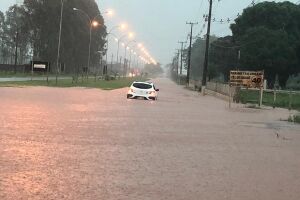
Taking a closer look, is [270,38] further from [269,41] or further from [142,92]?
[142,92]

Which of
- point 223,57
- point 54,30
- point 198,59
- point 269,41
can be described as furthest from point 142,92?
point 198,59

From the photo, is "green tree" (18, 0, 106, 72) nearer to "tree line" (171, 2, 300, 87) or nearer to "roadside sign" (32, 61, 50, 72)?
"tree line" (171, 2, 300, 87)

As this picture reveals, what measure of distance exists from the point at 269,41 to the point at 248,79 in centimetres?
3886

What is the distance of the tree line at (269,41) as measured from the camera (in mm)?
84688

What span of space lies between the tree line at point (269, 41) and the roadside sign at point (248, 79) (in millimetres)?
36215

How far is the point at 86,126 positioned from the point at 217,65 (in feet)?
298

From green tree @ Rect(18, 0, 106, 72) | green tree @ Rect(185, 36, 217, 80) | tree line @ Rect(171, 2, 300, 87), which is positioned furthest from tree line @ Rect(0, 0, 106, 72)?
green tree @ Rect(185, 36, 217, 80)

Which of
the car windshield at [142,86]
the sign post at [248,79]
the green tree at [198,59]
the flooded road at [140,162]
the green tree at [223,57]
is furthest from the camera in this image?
the green tree at [198,59]

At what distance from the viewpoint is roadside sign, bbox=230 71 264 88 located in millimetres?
45947

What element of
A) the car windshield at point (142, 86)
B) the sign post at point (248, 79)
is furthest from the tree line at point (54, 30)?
the car windshield at point (142, 86)

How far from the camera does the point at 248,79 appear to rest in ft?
156

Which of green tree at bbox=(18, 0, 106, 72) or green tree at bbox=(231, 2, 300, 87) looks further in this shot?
green tree at bbox=(18, 0, 106, 72)

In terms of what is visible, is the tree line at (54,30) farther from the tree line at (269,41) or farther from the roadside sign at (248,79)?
the roadside sign at (248,79)

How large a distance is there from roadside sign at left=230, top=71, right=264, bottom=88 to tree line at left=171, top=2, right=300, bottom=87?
36215mm
